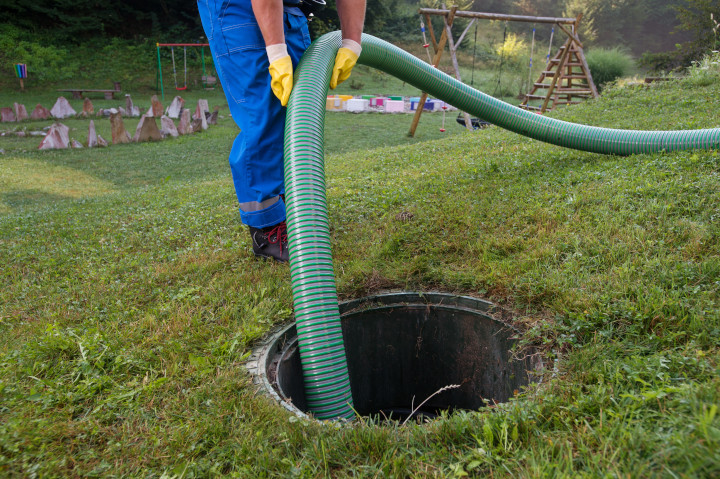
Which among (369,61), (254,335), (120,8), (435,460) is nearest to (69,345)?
(254,335)

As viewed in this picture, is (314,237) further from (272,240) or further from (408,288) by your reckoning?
(272,240)

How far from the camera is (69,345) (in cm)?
205

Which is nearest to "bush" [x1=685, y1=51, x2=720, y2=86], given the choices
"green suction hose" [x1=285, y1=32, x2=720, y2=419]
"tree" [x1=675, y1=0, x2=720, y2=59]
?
"tree" [x1=675, y1=0, x2=720, y2=59]

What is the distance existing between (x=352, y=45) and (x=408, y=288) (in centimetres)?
144

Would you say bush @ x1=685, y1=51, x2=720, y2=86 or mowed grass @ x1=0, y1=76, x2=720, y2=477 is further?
bush @ x1=685, y1=51, x2=720, y2=86

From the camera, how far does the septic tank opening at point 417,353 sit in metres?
2.25

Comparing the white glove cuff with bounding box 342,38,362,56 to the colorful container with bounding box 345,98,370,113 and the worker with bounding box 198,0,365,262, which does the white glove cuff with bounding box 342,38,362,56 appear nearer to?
the worker with bounding box 198,0,365,262

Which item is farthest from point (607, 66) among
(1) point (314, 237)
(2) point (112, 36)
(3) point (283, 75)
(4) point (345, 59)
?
(2) point (112, 36)

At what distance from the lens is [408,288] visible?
2635mm

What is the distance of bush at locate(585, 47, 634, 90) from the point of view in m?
18.2

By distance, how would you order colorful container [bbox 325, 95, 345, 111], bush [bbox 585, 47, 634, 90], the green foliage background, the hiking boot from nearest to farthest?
the hiking boot < the green foliage background < colorful container [bbox 325, 95, 345, 111] < bush [bbox 585, 47, 634, 90]

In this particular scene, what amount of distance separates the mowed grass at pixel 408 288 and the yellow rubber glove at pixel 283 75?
96cm

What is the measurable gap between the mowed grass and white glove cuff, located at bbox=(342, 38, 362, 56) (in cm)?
109

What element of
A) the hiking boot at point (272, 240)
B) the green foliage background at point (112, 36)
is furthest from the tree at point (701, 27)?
the hiking boot at point (272, 240)
